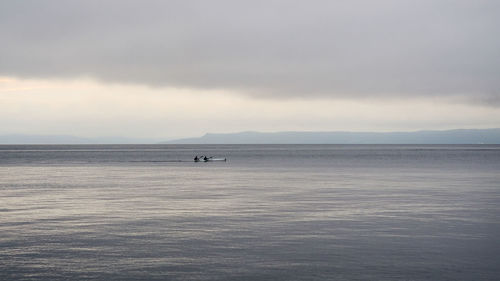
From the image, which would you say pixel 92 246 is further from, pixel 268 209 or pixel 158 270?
pixel 268 209

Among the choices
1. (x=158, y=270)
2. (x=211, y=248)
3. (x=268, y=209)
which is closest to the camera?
(x=158, y=270)

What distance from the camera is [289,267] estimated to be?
17.0 m

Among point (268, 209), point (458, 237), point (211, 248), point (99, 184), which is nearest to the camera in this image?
point (211, 248)

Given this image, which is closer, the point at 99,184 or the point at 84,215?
the point at 84,215

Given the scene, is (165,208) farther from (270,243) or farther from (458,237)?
(458,237)

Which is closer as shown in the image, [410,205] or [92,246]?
[92,246]

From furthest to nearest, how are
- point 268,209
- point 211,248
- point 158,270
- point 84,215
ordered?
point 268,209 < point 84,215 < point 211,248 < point 158,270

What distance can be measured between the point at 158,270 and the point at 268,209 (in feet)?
47.0

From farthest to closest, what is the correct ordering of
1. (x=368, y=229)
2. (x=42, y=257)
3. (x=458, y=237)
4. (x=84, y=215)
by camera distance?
(x=84, y=215)
(x=368, y=229)
(x=458, y=237)
(x=42, y=257)

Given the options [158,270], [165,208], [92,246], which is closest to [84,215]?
[165,208]

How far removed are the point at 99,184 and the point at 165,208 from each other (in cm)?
1993

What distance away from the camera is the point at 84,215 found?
28.0 metres

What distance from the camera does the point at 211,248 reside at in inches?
776

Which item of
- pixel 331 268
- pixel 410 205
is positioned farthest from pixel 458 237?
pixel 410 205
